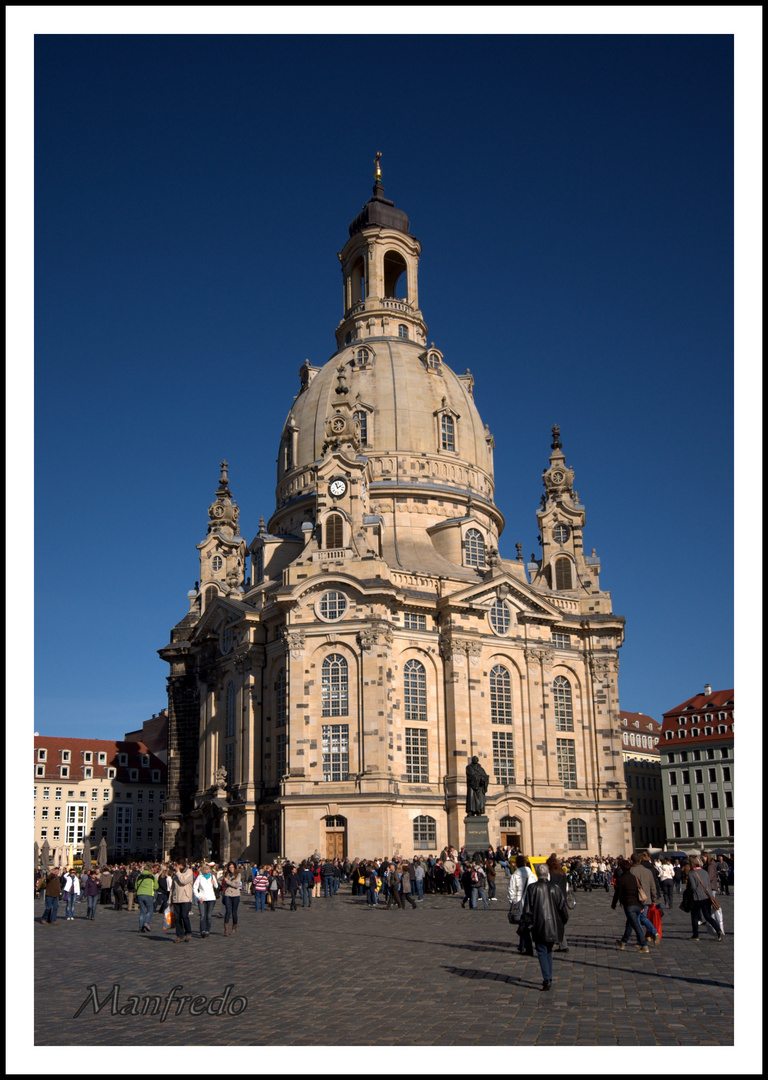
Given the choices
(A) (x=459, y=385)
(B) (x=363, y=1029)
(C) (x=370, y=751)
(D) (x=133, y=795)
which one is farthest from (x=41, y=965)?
(D) (x=133, y=795)

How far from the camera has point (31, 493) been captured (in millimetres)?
10383

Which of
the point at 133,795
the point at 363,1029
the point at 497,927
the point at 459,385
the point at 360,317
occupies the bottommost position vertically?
the point at 133,795

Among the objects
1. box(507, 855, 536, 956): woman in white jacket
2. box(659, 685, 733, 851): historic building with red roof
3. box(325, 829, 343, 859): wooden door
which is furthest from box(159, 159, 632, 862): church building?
box(507, 855, 536, 956): woman in white jacket

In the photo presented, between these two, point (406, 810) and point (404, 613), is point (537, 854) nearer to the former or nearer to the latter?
point (406, 810)

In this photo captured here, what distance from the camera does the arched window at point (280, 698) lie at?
63.9m

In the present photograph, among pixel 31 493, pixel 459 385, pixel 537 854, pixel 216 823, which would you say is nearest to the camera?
pixel 31 493

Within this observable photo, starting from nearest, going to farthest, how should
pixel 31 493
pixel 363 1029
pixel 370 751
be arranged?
1. pixel 31 493
2. pixel 363 1029
3. pixel 370 751

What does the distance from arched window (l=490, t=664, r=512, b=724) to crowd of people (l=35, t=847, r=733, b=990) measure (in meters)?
12.3

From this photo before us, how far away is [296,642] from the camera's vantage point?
62.0 m

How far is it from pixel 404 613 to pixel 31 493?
54.6 m

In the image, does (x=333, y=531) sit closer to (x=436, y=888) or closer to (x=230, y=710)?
(x=230, y=710)

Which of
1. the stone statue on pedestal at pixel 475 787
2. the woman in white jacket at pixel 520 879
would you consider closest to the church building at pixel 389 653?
the stone statue on pedestal at pixel 475 787

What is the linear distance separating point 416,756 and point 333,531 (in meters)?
15.3

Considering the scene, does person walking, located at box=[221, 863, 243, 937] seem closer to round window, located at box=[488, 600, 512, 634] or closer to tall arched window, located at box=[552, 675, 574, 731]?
round window, located at box=[488, 600, 512, 634]
